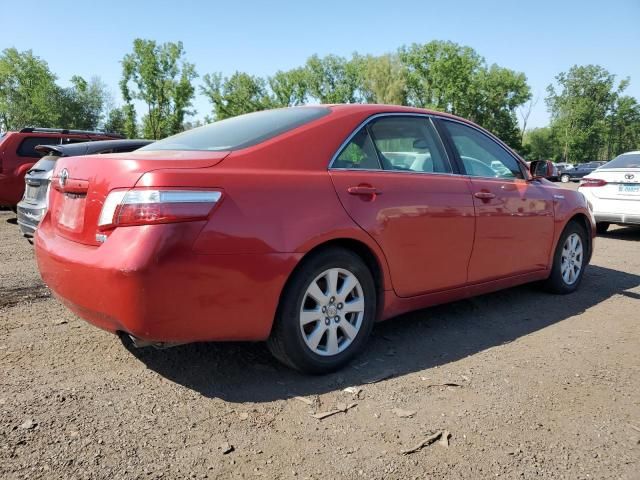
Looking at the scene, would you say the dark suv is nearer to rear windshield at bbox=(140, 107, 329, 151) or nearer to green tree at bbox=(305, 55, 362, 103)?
rear windshield at bbox=(140, 107, 329, 151)

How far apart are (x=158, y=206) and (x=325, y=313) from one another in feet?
3.73

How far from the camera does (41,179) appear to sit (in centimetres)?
658

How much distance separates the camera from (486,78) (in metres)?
65.9

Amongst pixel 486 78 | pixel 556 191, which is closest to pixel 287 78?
pixel 486 78

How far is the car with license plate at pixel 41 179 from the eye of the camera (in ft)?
20.6

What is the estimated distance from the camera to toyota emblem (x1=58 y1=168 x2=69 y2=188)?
3021 millimetres

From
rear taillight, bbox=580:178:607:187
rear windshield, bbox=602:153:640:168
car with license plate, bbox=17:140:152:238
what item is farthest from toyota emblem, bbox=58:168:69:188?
rear windshield, bbox=602:153:640:168

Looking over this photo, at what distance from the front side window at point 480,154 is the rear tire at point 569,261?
92 cm

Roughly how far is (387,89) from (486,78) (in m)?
13.4

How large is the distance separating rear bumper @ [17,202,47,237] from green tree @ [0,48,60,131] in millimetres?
50733

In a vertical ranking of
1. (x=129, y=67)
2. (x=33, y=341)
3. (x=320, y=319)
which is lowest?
(x=33, y=341)

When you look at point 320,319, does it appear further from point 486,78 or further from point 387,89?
point 486,78

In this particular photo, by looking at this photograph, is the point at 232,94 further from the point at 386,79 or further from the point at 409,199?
the point at 409,199

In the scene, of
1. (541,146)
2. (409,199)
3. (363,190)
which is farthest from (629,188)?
(541,146)
